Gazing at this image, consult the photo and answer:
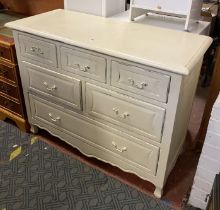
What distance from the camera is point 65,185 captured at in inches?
59.0

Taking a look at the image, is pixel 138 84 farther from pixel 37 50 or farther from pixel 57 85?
pixel 37 50

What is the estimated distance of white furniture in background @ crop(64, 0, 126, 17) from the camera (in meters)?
1.53

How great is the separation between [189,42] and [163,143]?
1.61ft

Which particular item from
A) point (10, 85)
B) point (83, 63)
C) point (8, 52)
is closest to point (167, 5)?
point (83, 63)

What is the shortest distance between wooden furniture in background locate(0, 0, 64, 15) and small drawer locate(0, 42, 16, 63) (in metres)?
0.53

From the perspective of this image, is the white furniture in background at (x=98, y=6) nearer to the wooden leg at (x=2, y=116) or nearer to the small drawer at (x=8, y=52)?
the small drawer at (x=8, y=52)

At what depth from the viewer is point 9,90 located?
5.86 ft

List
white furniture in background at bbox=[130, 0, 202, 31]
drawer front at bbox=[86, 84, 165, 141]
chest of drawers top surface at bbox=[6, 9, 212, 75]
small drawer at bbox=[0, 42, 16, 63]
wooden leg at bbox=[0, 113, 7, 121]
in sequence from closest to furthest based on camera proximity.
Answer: chest of drawers top surface at bbox=[6, 9, 212, 75], drawer front at bbox=[86, 84, 165, 141], white furniture in background at bbox=[130, 0, 202, 31], small drawer at bbox=[0, 42, 16, 63], wooden leg at bbox=[0, 113, 7, 121]

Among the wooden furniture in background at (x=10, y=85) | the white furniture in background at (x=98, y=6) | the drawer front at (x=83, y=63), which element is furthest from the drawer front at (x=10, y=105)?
the white furniture in background at (x=98, y=6)

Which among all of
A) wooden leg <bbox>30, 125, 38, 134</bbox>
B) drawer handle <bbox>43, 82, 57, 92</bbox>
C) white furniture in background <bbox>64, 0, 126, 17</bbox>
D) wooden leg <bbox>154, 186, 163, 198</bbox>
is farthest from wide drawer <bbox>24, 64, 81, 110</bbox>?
wooden leg <bbox>154, 186, 163, 198</bbox>

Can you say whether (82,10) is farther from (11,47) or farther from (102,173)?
(102,173)

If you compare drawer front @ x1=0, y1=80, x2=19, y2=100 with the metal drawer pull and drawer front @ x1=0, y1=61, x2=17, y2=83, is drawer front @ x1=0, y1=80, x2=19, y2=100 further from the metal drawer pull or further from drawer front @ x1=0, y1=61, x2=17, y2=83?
the metal drawer pull

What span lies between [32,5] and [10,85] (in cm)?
69

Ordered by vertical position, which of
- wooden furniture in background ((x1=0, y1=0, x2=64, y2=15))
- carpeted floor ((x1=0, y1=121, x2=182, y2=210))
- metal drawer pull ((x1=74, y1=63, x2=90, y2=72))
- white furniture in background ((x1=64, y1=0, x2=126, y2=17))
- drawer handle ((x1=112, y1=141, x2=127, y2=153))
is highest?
white furniture in background ((x1=64, y1=0, x2=126, y2=17))
